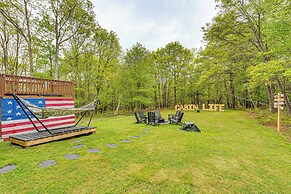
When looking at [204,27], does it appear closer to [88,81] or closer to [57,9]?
[57,9]

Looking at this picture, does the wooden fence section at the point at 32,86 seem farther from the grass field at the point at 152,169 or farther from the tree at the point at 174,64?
the tree at the point at 174,64

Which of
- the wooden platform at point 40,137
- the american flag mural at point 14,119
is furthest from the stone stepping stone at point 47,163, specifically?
the american flag mural at point 14,119

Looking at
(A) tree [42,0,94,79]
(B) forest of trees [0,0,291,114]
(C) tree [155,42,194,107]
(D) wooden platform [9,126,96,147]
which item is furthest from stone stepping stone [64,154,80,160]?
(C) tree [155,42,194,107]

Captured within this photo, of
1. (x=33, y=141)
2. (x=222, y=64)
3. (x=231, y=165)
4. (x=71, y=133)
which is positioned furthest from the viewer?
(x=222, y=64)

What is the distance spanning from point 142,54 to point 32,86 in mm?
12790

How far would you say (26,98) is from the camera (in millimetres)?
5555

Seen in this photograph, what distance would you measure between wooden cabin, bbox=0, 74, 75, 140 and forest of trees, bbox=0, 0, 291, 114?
178 inches

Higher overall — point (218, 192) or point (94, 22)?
point (94, 22)

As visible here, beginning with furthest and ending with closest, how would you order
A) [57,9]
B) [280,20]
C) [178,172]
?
[57,9] < [280,20] < [178,172]

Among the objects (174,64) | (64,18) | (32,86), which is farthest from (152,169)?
(174,64)

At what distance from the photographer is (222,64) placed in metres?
11.9

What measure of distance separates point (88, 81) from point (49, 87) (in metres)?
9.33

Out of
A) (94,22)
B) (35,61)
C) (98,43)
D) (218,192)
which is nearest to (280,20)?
(218,192)

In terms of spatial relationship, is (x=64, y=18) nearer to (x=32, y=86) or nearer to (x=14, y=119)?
(x=32, y=86)
